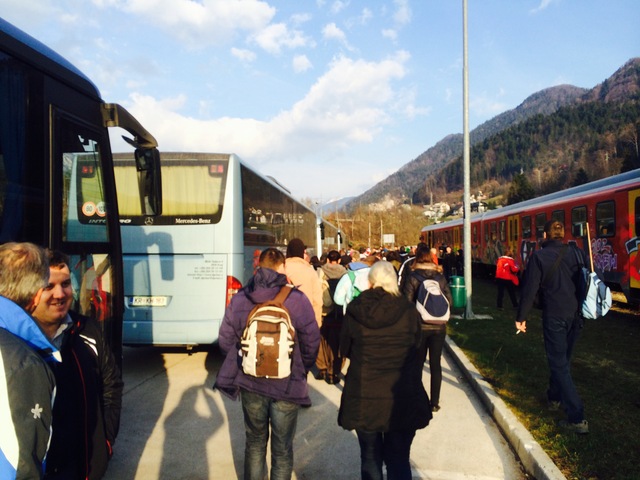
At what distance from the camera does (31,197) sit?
11.5ft

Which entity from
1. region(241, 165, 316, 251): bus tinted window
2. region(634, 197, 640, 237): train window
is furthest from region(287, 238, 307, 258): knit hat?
region(634, 197, 640, 237): train window

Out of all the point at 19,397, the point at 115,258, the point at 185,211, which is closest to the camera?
the point at 19,397

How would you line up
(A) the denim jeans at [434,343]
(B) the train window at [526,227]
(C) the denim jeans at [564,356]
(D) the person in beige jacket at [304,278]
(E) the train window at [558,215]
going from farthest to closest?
(B) the train window at [526,227] → (E) the train window at [558,215] → (D) the person in beige jacket at [304,278] → (A) the denim jeans at [434,343] → (C) the denim jeans at [564,356]

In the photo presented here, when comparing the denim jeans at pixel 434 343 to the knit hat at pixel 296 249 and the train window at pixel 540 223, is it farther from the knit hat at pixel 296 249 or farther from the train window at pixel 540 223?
the train window at pixel 540 223

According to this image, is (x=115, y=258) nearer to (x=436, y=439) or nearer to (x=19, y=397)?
(x=19, y=397)

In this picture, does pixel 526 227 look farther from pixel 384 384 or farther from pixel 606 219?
pixel 384 384

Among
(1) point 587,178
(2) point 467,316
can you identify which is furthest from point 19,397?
(1) point 587,178

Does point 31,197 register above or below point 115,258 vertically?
above

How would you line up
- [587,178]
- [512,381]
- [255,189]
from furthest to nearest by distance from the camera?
1. [587,178]
2. [255,189]
3. [512,381]

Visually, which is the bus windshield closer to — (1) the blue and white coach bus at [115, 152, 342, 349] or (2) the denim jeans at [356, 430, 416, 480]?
(1) the blue and white coach bus at [115, 152, 342, 349]

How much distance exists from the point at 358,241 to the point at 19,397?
86594 mm

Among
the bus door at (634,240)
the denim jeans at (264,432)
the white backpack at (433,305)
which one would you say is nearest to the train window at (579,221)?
the bus door at (634,240)

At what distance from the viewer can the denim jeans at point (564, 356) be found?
16.1 ft

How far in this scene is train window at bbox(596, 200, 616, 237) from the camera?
1377 centimetres
